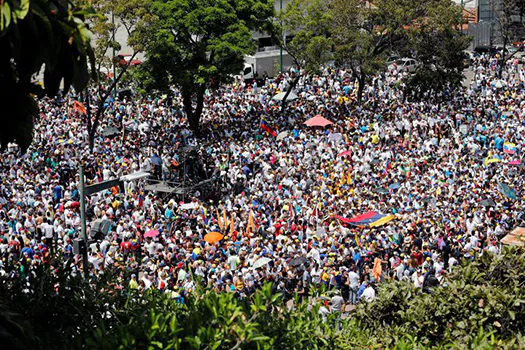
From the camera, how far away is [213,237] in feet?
66.6

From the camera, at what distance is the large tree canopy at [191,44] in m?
32.2

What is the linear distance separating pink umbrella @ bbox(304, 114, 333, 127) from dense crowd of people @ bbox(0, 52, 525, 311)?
0.47 metres

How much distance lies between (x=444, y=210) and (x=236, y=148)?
417 inches

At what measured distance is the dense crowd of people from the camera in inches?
730

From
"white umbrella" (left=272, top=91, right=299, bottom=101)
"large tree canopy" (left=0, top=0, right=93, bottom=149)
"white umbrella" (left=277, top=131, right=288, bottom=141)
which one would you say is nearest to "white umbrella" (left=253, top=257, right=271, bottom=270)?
"large tree canopy" (left=0, top=0, right=93, bottom=149)

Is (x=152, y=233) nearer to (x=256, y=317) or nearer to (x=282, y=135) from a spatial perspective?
(x=282, y=135)

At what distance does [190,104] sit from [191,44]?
2.80 meters

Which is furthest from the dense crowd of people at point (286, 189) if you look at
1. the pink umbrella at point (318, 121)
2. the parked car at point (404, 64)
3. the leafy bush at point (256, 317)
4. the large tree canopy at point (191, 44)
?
the parked car at point (404, 64)

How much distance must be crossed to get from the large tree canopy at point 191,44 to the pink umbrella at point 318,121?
160 inches

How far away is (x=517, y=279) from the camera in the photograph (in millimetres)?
11070

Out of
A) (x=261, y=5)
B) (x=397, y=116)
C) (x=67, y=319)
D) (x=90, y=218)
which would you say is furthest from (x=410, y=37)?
(x=67, y=319)

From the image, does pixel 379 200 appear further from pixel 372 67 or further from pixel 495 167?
pixel 372 67

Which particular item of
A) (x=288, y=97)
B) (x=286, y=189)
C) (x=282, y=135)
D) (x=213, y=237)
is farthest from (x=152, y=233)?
(x=288, y=97)

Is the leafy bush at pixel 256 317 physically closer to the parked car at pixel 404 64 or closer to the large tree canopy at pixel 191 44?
the large tree canopy at pixel 191 44
